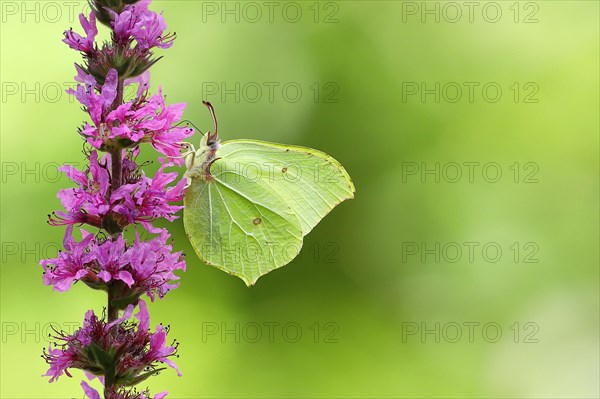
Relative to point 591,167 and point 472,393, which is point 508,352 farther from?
point 591,167

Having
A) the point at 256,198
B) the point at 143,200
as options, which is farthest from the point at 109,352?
the point at 256,198

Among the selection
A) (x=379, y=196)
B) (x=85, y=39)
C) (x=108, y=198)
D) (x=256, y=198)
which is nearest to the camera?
(x=108, y=198)

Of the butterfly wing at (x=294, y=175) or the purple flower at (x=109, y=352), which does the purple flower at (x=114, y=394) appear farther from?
the butterfly wing at (x=294, y=175)

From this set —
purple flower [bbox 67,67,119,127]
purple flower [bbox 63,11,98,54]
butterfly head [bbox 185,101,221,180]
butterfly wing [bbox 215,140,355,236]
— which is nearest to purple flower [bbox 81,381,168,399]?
purple flower [bbox 67,67,119,127]

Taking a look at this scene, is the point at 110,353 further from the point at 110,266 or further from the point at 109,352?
the point at 110,266

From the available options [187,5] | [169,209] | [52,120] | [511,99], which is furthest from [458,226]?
[169,209]

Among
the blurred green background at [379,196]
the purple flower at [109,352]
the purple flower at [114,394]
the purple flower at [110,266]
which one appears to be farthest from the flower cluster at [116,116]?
the blurred green background at [379,196]
